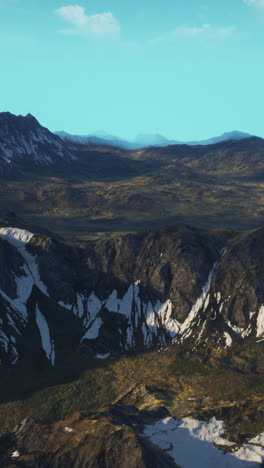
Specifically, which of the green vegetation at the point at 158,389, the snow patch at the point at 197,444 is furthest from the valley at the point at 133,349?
the green vegetation at the point at 158,389

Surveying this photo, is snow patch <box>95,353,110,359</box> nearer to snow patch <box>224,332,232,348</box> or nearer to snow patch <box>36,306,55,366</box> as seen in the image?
snow patch <box>36,306,55,366</box>

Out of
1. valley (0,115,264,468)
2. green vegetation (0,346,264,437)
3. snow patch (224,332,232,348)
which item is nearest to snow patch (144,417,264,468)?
valley (0,115,264,468)

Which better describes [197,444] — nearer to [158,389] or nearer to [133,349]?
[158,389]

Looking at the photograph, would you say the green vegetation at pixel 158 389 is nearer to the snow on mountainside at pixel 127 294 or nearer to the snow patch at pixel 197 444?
the snow patch at pixel 197 444

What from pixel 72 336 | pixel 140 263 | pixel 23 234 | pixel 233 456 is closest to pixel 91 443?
pixel 233 456

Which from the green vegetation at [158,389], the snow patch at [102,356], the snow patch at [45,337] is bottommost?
the green vegetation at [158,389]

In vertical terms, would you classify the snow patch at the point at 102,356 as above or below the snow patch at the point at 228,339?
below

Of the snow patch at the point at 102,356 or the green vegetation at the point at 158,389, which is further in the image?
the snow patch at the point at 102,356

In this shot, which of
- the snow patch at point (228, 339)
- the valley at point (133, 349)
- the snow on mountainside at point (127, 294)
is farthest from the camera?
the snow on mountainside at point (127, 294)

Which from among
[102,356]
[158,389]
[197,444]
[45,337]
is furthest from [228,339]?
[45,337]
